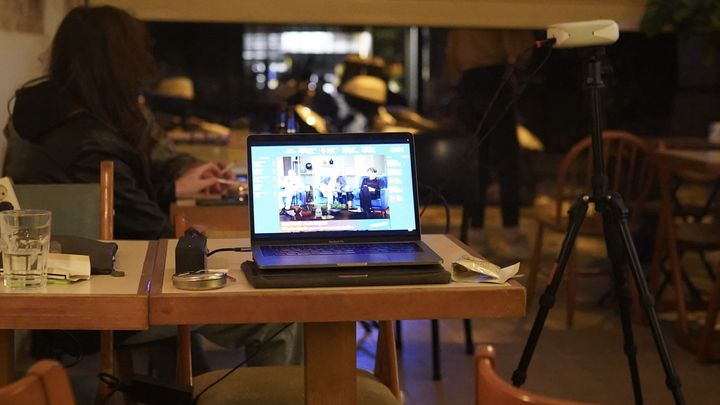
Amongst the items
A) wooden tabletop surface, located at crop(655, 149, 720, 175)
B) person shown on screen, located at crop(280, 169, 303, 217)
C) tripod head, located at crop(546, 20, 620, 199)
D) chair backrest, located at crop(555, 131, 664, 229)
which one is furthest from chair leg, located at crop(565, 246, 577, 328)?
person shown on screen, located at crop(280, 169, 303, 217)

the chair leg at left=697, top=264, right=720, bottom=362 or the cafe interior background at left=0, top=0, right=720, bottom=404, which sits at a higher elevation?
the cafe interior background at left=0, top=0, right=720, bottom=404

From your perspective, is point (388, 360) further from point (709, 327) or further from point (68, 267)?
Result: point (709, 327)

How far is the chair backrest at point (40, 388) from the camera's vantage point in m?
1.16

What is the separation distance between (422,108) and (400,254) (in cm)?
373

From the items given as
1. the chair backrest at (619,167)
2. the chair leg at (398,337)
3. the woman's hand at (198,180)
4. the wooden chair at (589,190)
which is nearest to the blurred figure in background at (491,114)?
the chair backrest at (619,167)

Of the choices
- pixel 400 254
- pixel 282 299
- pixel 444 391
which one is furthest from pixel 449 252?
pixel 444 391

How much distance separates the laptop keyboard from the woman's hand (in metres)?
1.27

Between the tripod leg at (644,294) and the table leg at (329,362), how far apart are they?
39.3 inches

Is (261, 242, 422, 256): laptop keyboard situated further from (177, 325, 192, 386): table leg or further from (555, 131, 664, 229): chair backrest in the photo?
(555, 131, 664, 229): chair backrest

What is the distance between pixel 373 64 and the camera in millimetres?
5492

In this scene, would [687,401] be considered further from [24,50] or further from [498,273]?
[24,50]

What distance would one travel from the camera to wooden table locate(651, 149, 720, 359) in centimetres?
379

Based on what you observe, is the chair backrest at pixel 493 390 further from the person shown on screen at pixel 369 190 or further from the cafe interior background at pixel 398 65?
the cafe interior background at pixel 398 65

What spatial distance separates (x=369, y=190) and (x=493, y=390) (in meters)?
0.88
